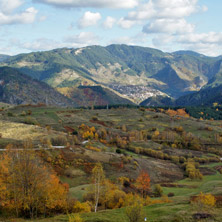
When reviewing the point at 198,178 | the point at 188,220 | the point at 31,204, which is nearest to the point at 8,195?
the point at 31,204

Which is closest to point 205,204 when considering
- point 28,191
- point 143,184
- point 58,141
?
point 28,191

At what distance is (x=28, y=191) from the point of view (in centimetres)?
5216

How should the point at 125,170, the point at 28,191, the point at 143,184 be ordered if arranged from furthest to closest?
the point at 125,170 < the point at 143,184 < the point at 28,191

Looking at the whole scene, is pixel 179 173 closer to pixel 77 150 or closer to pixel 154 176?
pixel 154 176

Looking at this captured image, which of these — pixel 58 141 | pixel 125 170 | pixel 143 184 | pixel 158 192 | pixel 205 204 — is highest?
pixel 205 204

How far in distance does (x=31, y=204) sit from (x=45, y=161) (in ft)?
148

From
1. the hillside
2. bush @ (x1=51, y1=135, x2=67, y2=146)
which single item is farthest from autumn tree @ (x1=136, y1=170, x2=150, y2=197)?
bush @ (x1=51, y1=135, x2=67, y2=146)

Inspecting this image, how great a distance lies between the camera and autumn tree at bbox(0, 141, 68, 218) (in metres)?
52.0

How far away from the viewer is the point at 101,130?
196 metres

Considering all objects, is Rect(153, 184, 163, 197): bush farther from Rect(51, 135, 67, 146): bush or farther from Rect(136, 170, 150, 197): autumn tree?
Rect(51, 135, 67, 146): bush

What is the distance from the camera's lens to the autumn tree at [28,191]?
52.0m

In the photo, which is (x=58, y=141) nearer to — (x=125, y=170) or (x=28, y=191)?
(x=125, y=170)

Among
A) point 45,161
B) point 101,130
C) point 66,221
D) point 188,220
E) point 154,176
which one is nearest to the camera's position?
point 188,220

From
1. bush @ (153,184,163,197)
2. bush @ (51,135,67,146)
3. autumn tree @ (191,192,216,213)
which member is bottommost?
bush @ (153,184,163,197)
